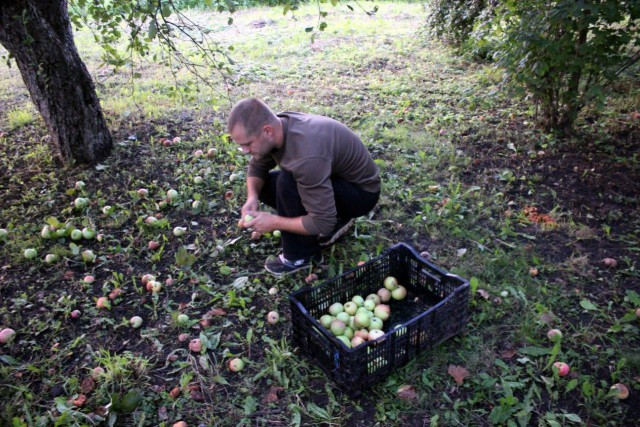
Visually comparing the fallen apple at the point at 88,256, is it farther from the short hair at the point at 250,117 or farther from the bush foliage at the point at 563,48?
the bush foliage at the point at 563,48

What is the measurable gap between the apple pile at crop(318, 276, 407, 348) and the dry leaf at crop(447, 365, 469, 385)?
421 millimetres

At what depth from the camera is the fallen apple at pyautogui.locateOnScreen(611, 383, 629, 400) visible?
2377 millimetres

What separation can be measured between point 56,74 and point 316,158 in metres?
2.93

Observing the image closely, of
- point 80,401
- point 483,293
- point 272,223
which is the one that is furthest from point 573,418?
point 80,401

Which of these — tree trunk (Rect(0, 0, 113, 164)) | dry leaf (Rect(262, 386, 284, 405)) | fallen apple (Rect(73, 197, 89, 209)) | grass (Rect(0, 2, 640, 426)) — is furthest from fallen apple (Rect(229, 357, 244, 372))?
tree trunk (Rect(0, 0, 113, 164))

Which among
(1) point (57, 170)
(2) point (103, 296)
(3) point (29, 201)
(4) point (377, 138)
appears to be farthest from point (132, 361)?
(4) point (377, 138)

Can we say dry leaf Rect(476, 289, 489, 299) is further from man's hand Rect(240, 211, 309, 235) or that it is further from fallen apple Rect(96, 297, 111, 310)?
fallen apple Rect(96, 297, 111, 310)

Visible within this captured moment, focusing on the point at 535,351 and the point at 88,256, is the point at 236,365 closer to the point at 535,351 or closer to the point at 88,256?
the point at 88,256

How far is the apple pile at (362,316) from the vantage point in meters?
2.69

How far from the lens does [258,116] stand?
109 inches

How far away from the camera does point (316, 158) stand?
9.23 feet

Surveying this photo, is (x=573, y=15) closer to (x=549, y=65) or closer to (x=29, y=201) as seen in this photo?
(x=549, y=65)

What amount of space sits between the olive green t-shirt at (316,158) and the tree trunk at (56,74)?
247 centimetres

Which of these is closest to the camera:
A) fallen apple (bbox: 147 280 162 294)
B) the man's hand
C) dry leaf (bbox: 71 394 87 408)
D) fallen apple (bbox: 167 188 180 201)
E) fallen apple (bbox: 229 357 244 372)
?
dry leaf (bbox: 71 394 87 408)
